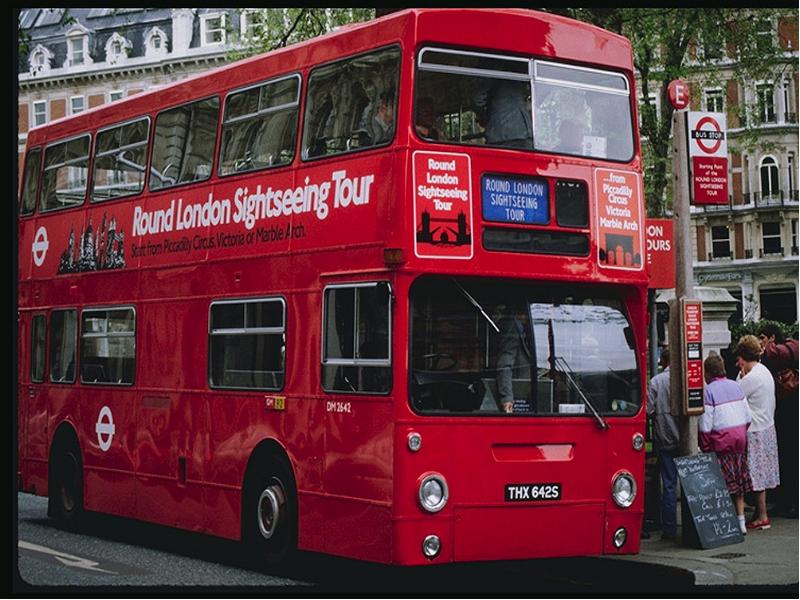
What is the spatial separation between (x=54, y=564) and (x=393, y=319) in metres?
4.35

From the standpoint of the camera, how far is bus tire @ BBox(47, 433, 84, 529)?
54.2ft

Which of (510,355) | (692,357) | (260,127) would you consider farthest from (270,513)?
(692,357)

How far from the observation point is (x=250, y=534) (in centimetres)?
1313

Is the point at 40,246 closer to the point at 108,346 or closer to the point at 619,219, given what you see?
the point at 108,346

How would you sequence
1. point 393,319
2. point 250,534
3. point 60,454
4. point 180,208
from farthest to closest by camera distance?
1. point 60,454
2. point 180,208
3. point 250,534
4. point 393,319

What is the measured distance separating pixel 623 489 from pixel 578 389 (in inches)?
34.8

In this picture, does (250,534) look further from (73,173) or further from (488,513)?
(73,173)

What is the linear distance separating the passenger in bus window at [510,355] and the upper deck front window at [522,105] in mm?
1271

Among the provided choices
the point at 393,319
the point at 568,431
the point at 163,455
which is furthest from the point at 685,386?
the point at 163,455

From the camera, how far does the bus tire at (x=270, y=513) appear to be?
1253 centimetres

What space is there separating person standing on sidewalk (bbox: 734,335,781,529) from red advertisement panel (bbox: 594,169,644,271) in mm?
3430

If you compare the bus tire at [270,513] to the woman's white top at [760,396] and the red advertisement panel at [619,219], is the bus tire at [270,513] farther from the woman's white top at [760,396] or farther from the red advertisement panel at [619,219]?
the woman's white top at [760,396]

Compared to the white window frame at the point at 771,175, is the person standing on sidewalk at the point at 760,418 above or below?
below

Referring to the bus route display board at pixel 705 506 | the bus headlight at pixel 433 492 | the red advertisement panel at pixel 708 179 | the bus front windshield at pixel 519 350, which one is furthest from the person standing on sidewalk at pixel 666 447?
the bus headlight at pixel 433 492
